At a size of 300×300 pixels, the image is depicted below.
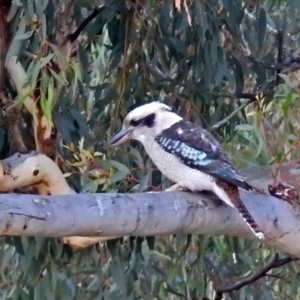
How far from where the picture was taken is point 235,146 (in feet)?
9.63

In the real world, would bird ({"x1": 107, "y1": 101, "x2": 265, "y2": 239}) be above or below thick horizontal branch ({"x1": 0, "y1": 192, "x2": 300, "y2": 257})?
below

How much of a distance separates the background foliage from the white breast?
0.06m

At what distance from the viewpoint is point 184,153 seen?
2172 mm

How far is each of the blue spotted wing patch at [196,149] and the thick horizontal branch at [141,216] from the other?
12 cm

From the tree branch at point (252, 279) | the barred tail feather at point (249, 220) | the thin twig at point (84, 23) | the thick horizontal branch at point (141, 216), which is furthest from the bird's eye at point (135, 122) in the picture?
the tree branch at point (252, 279)

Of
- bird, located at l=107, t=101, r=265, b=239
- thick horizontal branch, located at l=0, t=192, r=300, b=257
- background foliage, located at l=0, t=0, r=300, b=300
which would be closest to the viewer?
thick horizontal branch, located at l=0, t=192, r=300, b=257

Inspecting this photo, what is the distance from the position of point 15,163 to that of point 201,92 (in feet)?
2.54

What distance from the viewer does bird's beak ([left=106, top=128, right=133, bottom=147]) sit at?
2.26 metres

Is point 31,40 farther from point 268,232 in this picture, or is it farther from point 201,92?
point 268,232

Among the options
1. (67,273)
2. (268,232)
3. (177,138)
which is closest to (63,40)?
(177,138)

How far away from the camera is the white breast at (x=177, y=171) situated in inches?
80.7

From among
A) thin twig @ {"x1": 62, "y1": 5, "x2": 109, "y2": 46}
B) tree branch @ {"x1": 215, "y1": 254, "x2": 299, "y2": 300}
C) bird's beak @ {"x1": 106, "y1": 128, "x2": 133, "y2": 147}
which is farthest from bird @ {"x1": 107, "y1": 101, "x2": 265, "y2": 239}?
tree branch @ {"x1": 215, "y1": 254, "x2": 299, "y2": 300}

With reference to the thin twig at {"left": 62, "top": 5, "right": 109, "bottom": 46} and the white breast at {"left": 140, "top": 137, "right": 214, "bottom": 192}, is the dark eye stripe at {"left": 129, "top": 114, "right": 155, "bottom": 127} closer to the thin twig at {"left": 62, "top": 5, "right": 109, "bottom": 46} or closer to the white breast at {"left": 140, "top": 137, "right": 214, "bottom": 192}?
the white breast at {"left": 140, "top": 137, "right": 214, "bottom": 192}

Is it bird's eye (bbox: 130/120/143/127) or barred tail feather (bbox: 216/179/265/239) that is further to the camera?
bird's eye (bbox: 130/120/143/127)
